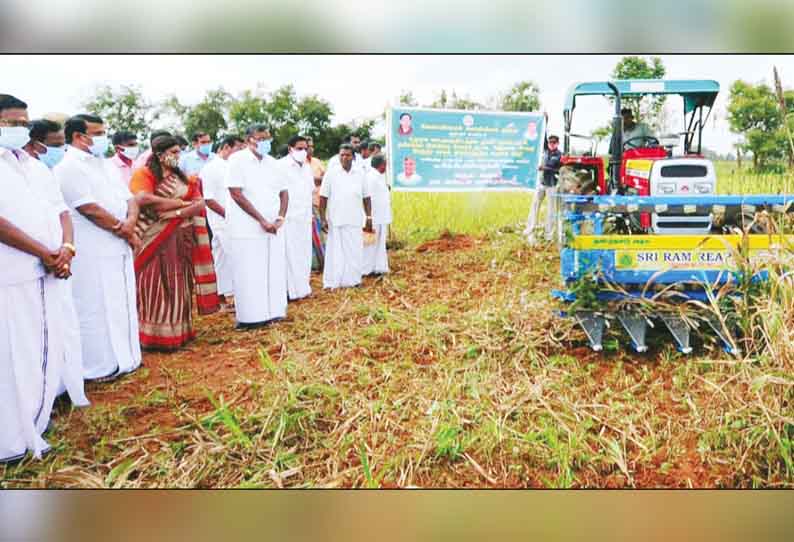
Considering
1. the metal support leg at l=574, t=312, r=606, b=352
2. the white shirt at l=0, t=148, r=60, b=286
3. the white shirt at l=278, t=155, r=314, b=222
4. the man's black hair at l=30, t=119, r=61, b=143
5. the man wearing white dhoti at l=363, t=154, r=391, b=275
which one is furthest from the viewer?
the white shirt at l=278, t=155, r=314, b=222

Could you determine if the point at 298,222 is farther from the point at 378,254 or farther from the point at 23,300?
the point at 23,300

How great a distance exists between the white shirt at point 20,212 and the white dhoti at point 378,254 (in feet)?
4.62

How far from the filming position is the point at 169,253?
11.1 feet

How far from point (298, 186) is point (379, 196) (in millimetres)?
441

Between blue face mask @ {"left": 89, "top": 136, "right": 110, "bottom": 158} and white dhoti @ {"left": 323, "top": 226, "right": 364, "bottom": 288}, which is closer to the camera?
blue face mask @ {"left": 89, "top": 136, "right": 110, "bottom": 158}

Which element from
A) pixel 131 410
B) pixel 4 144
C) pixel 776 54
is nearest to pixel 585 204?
pixel 776 54

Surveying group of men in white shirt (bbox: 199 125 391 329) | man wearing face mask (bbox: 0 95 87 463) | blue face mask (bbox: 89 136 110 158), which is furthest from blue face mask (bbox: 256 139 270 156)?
man wearing face mask (bbox: 0 95 87 463)

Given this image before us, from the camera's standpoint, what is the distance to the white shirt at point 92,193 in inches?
117

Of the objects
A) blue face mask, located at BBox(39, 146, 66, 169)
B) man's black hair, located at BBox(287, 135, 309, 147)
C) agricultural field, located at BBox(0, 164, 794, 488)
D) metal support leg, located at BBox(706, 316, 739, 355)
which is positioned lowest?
agricultural field, located at BBox(0, 164, 794, 488)

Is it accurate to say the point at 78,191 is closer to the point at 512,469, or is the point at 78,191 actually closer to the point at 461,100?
the point at 461,100

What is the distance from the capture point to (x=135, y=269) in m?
3.25

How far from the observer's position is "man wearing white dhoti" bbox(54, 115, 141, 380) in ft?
9.76

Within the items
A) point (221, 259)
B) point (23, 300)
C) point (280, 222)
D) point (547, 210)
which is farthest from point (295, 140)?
point (23, 300)

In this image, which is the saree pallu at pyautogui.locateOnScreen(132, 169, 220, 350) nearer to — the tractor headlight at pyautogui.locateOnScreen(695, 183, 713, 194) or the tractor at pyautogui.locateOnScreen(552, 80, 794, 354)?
the tractor at pyautogui.locateOnScreen(552, 80, 794, 354)
